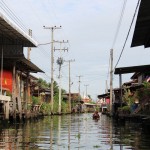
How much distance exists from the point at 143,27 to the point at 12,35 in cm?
1555

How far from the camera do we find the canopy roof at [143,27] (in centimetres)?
1461

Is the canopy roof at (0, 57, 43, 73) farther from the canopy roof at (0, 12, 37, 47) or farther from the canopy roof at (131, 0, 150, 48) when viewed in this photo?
the canopy roof at (131, 0, 150, 48)

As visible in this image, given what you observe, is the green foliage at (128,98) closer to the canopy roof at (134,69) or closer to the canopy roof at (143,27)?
the canopy roof at (134,69)

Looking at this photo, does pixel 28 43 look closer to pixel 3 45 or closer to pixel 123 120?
pixel 3 45

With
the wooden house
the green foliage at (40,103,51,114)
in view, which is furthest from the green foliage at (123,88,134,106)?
the green foliage at (40,103,51,114)

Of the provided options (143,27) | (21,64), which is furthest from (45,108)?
(143,27)

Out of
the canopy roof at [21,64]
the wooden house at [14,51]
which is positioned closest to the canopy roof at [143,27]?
the wooden house at [14,51]

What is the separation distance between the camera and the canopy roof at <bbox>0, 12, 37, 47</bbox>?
86.7 ft

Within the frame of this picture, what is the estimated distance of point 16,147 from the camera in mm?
14133

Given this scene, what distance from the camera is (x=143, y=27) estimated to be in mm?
17562

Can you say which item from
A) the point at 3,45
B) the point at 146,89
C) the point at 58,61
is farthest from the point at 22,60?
the point at 58,61

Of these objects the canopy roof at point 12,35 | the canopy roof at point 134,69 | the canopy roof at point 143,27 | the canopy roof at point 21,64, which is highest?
the canopy roof at point 12,35

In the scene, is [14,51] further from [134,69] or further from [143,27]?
[143,27]

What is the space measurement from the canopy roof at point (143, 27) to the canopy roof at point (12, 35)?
352 inches
